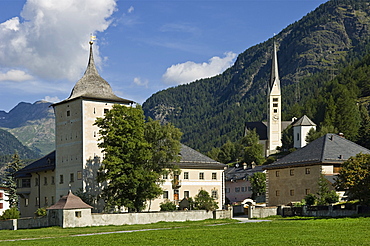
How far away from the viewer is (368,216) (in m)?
52.8

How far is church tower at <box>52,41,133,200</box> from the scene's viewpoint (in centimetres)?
7394

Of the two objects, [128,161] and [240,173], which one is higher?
[128,161]

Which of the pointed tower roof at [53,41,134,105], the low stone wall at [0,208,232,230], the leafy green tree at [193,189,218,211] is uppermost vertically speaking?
the pointed tower roof at [53,41,134,105]

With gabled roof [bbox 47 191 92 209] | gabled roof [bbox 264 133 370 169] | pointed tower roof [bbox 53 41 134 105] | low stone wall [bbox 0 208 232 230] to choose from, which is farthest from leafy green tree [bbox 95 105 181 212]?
gabled roof [bbox 264 133 370 169]

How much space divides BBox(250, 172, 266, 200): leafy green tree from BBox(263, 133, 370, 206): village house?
1234 inches

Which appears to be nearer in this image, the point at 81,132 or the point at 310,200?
the point at 310,200

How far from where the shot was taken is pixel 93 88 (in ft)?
256

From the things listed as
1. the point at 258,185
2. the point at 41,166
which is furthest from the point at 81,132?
the point at 258,185

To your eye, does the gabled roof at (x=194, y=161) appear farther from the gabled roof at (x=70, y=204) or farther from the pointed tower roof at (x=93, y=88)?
the gabled roof at (x=70, y=204)

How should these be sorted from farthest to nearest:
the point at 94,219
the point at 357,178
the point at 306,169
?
the point at 306,169 < the point at 94,219 < the point at 357,178

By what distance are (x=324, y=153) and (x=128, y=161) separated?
2500cm

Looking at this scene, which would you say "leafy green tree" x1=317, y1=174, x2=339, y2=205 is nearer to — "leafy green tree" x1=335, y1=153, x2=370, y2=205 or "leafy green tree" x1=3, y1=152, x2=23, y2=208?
"leafy green tree" x1=335, y1=153, x2=370, y2=205

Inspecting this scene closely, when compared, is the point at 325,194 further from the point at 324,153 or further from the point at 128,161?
the point at 128,161

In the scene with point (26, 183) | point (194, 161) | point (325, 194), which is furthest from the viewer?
point (26, 183)
